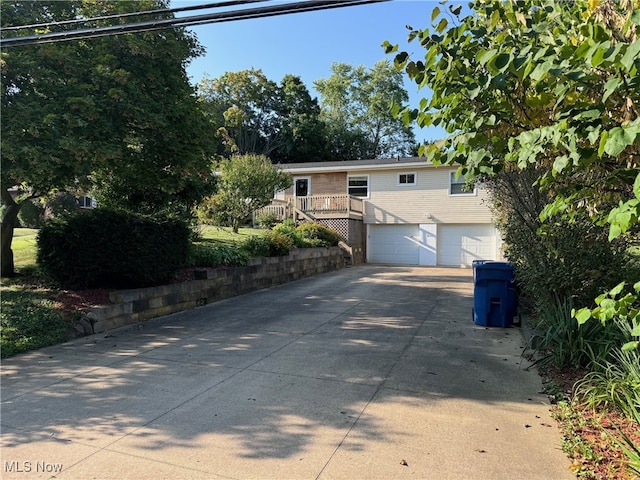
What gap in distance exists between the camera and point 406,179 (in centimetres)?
2138

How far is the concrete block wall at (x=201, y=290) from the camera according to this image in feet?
23.8

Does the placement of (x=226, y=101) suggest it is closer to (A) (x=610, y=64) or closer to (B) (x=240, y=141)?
(B) (x=240, y=141)

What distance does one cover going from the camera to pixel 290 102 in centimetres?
3891

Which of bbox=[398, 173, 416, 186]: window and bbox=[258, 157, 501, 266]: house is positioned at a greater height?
bbox=[398, 173, 416, 186]: window

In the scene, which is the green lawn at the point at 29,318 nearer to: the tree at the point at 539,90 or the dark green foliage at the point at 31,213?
the tree at the point at 539,90

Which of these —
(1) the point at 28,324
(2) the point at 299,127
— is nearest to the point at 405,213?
(1) the point at 28,324

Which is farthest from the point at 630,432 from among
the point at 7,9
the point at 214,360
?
the point at 7,9

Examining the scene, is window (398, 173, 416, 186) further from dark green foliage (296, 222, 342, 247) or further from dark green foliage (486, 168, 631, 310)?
dark green foliage (486, 168, 631, 310)

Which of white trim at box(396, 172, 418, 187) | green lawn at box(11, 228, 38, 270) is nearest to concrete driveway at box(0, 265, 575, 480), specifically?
green lawn at box(11, 228, 38, 270)

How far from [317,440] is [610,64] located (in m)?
3.14

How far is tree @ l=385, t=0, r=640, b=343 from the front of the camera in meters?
2.12

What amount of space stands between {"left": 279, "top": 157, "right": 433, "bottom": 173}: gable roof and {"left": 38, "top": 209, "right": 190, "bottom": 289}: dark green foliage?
15008mm

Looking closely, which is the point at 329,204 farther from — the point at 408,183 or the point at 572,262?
the point at 572,262

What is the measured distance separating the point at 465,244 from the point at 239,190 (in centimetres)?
1087
